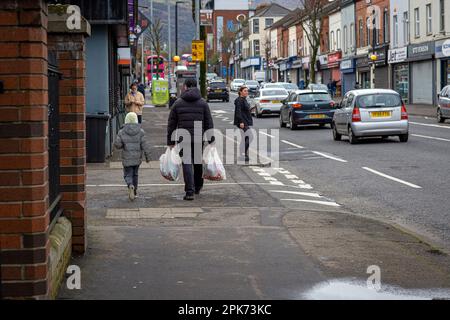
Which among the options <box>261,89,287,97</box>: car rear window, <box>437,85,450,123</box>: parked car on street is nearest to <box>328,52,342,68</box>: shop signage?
<box>261,89,287,97</box>: car rear window

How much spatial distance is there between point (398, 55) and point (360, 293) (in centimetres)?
4997

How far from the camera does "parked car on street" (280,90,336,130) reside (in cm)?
3219

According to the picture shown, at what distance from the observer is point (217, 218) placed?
1090 cm

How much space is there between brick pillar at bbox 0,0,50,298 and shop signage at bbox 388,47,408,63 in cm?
4988

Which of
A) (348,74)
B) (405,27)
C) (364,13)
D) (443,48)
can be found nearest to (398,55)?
(405,27)

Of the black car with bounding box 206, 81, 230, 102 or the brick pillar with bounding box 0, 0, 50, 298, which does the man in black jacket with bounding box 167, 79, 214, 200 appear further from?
the black car with bounding box 206, 81, 230, 102

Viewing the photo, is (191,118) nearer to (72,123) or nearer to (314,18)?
(72,123)

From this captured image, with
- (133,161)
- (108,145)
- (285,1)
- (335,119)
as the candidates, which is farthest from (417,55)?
(285,1)

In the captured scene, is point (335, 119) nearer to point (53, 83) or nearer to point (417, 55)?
point (53, 83)

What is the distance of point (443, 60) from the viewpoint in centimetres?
4762

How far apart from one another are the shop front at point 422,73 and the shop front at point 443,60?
32.5 inches

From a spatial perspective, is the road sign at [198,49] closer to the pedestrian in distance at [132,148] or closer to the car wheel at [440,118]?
the car wheel at [440,118]

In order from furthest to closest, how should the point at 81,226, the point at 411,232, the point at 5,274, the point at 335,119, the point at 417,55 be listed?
the point at 417,55 → the point at 335,119 → the point at 411,232 → the point at 81,226 → the point at 5,274

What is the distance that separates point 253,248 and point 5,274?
356cm
